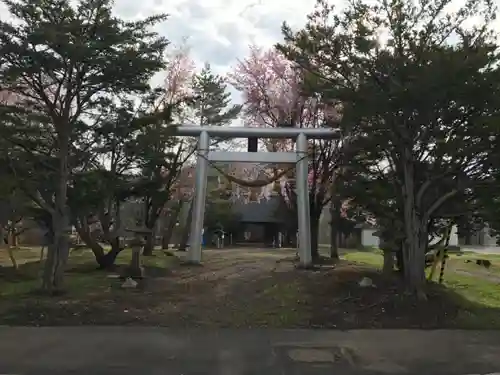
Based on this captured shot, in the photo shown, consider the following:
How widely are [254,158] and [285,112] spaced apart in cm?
441

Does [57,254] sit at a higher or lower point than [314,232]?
lower

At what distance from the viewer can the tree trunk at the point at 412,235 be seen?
13516 millimetres

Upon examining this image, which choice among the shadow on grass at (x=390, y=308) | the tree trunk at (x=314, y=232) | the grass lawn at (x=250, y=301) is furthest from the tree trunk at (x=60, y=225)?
the tree trunk at (x=314, y=232)

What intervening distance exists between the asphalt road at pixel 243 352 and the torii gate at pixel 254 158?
32.1 ft

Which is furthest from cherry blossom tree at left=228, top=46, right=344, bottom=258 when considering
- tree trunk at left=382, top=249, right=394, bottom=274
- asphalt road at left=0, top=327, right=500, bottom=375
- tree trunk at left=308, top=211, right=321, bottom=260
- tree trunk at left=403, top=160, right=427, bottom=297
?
asphalt road at left=0, top=327, right=500, bottom=375

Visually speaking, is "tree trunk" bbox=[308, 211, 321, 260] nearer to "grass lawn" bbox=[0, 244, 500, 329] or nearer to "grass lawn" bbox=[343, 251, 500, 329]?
"grass lawn" bbox=[343, 251, 500, 329]

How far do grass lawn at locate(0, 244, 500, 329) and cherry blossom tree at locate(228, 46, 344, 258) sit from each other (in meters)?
6.91

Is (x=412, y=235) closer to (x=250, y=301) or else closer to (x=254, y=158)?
(x=250, y=301)

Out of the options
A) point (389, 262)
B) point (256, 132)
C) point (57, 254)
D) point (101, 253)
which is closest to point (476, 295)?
point (389, 262)

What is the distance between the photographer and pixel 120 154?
14.3m

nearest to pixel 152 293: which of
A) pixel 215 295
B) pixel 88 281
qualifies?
pixel 215 295

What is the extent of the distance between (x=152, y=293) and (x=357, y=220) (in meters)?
6.52

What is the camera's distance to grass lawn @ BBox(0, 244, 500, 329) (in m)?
11.4

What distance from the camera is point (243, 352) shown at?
8.88 metres
